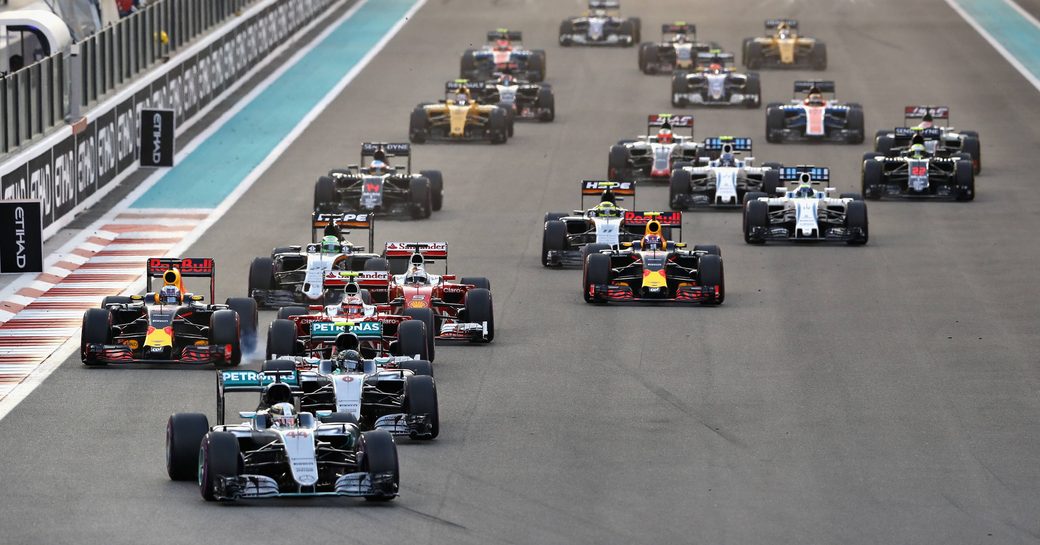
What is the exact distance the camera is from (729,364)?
30.4 metres

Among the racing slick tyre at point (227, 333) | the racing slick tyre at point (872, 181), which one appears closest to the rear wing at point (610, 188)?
the racing slick tyre at point (872, 181)

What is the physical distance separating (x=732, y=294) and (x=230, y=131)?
22.4 m

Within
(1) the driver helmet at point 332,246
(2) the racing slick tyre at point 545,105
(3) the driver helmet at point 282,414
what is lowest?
(3) the driver helmet at point 282,414

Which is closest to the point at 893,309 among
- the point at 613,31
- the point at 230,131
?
the point at 230,131

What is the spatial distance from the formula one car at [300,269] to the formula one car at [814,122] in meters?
21.4

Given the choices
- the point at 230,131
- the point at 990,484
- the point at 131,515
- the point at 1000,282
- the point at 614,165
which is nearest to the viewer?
the point at 131,515

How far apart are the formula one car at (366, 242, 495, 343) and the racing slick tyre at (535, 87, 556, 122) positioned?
2531cm

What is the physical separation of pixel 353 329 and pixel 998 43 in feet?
160

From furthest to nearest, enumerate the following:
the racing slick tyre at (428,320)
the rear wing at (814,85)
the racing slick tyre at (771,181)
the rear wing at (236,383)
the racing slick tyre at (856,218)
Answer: the rear wing at (814,85) → the racing slick tyre at (771,181) → the racing slick tyre at (856,218) → the racing slick tyre at (428,320) → the rear wing at (236,383)

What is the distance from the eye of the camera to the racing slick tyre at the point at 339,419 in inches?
926

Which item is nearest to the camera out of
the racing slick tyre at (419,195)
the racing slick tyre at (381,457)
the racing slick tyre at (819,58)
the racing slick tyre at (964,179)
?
the racing slick tyre at (381,457)

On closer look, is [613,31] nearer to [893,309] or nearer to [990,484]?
[893,309]

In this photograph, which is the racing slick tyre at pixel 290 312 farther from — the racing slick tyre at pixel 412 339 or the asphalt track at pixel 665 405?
the racing slick tyre at pixel 412 339

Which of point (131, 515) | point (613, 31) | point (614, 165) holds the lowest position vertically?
point (131, 515)
